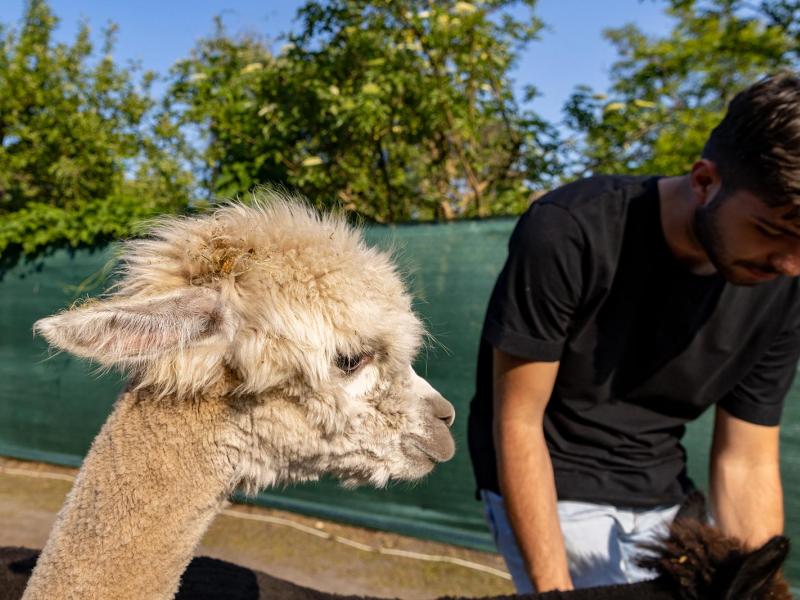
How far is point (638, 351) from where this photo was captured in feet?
6.63

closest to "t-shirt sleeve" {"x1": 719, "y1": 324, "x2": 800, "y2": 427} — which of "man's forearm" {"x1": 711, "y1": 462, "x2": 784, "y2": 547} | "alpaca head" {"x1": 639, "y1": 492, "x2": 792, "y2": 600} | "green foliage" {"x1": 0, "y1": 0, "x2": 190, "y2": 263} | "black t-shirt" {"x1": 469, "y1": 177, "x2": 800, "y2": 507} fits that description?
"black t-shirt" {"x1": 469, "y1": 177, "x2": 800, "y2": 507}

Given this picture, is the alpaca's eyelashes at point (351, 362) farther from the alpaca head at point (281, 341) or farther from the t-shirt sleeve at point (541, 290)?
the t-shirt sleeve at point (541, 290)

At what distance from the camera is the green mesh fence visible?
4.60 metres

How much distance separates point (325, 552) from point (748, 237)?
4.05m

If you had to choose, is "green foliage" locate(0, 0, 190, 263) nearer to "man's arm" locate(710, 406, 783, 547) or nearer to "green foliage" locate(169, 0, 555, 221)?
"green foliage" locate(169, 0, 555, 221)

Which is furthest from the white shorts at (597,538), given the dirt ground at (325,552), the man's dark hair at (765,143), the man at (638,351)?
the dirt ground at (325,552)

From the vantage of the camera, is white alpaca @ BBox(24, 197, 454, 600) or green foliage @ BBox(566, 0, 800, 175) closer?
white alpaca @ BBox(24, 197, 454, 600)

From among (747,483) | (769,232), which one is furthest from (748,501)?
(769,232)

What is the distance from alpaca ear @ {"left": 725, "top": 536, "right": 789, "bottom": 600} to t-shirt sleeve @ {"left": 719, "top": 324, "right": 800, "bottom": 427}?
0.75 meters

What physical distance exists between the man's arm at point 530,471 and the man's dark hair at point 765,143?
66 cm

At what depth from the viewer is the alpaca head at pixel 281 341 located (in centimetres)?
141

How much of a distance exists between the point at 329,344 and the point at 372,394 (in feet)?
0.61

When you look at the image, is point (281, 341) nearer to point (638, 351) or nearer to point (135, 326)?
point (135, 326)

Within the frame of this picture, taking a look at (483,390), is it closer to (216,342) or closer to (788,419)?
(216,342)
